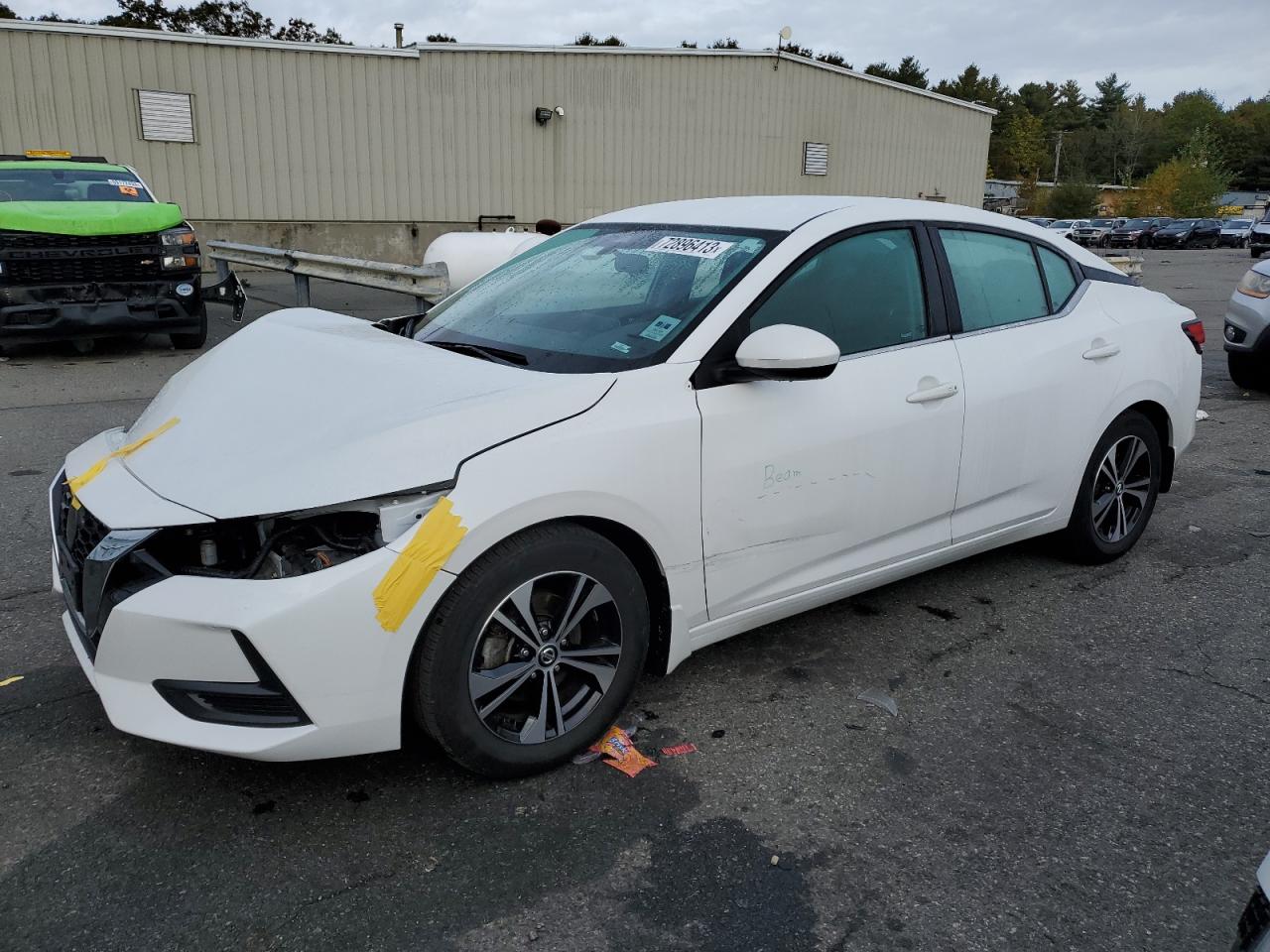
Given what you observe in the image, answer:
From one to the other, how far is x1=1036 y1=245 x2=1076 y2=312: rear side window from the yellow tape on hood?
3400 mm

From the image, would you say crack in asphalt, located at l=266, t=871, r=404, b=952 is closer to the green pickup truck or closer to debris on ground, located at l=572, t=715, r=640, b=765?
debris on ground, located at l=572, t=715, r=640, b=765

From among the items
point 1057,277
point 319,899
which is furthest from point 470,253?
point 319,899

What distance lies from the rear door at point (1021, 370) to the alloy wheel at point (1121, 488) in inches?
10.2

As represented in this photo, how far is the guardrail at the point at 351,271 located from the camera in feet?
29.2

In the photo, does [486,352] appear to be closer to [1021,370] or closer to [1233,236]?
[1021,370]

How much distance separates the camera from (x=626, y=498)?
9.12 feet

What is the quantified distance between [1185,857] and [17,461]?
613 cm

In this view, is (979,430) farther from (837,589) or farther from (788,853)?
(788,853)

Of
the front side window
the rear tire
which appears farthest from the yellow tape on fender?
the rear tire

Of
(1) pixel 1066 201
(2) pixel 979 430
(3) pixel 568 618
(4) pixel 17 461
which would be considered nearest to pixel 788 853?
(3) pixel 568 618

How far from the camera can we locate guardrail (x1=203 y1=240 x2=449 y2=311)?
8.91 metres

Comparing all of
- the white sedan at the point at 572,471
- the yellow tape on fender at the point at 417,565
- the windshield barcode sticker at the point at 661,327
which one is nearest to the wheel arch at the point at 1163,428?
the white sedan at the point at 572,471

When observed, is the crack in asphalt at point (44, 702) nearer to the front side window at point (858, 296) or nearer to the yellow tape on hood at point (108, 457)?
the yellow tape on hood at point (108, 457)

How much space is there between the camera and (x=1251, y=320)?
8.62 metres
